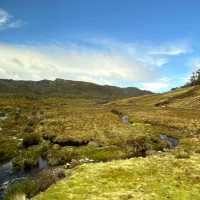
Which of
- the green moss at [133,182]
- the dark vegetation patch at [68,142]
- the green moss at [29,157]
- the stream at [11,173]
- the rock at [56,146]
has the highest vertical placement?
the green moss at [133,182]

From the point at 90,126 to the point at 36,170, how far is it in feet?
97.4

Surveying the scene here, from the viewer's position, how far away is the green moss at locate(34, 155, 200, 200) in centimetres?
2086

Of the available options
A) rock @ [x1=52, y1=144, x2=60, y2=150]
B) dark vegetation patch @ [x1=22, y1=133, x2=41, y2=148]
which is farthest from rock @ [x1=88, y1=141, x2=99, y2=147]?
dark vegetation patch @ [x1=22, y1=133, x2=41, y2=148]

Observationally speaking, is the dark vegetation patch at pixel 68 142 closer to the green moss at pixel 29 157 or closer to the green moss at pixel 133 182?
the green moss at pixel 29 157

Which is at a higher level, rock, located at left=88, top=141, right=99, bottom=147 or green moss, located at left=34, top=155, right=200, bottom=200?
green moss, located at left=34, top=155, right=200, bottom=200

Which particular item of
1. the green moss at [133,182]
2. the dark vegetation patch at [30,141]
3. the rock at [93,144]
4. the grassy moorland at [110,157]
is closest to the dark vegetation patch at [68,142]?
the grassy moorland at [110,157]

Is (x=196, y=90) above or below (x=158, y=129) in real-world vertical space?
above

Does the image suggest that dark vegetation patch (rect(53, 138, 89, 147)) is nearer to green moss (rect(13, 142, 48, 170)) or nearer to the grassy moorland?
the grassy moorland

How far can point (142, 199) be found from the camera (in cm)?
2006

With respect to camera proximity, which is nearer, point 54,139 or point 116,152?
point 116,152

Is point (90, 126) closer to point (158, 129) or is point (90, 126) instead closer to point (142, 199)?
point (158, 129)

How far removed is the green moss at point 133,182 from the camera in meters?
20.9

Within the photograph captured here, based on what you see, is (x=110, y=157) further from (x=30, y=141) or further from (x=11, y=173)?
(x=30, y=141)

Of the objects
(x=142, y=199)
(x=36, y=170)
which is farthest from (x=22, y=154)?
(x=142, y=199)
